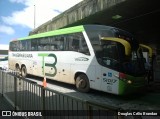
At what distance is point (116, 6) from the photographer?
41.6ft

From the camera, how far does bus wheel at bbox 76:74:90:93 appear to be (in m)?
12.2

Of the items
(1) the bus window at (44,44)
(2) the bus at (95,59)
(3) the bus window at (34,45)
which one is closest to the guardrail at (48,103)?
(2) the bus at (95,59)

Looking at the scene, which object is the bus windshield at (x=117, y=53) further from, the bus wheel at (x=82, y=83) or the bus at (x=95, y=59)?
the bus wheel at (x=82, y=83)

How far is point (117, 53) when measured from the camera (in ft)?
35.7

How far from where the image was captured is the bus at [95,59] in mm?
10852

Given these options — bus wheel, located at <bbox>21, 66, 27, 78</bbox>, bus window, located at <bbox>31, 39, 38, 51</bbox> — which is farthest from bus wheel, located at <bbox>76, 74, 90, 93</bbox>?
bus wheel, located at <bbox>21, 66, 27, 78</bbox>

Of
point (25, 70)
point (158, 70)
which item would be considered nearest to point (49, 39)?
point (25, 70)

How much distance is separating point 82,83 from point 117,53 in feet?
8.52

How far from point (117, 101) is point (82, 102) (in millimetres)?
6676

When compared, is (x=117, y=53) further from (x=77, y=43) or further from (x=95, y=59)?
(x=77, y=43)

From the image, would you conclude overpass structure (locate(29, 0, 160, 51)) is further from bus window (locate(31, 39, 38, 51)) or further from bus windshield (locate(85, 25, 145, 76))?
bus window (locate(31, 39, 38, 51))

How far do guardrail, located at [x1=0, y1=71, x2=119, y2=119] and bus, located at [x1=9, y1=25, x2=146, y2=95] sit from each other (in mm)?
4220

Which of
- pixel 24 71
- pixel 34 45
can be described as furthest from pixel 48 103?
pixel 24 71

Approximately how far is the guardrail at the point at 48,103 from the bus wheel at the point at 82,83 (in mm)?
4221
